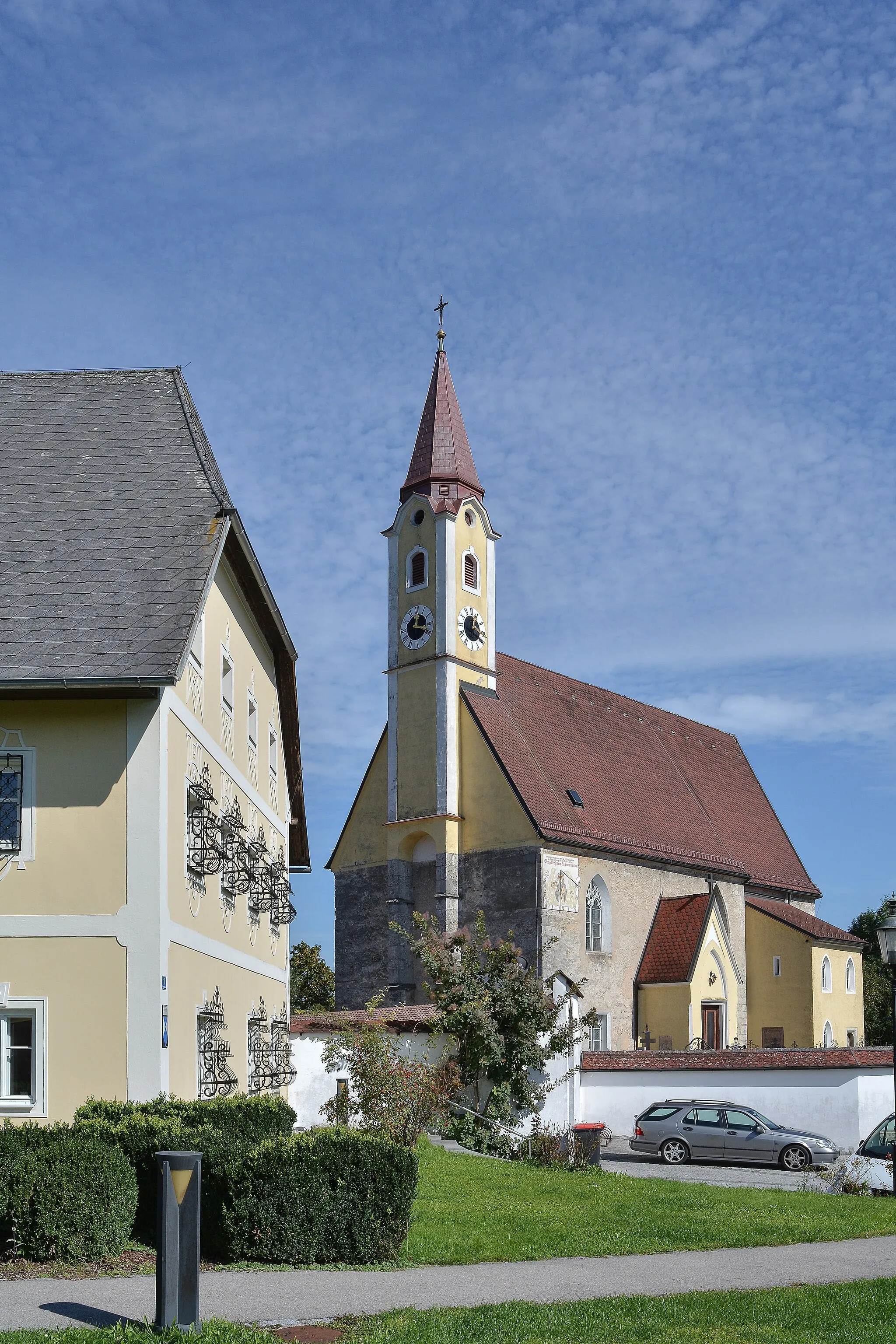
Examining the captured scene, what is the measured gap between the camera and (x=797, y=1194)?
1906cm

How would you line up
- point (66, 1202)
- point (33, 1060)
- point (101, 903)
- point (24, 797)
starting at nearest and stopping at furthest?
point (66, 1202) < point (33, 1060) < point (101, 903) < point (24, 797)

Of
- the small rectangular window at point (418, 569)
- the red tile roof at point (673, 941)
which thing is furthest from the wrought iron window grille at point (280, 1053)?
the small rectangular window at point (418, 569)

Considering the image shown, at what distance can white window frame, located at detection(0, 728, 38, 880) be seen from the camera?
610 inches

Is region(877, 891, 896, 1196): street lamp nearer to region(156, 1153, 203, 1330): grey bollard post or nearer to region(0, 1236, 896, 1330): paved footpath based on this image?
region(0, 1236, 896, 1330): paved footpath

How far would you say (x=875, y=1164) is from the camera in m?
21.4

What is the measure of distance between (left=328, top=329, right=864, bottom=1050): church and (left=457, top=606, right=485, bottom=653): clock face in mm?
69

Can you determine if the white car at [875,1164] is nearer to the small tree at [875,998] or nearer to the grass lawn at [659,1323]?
the grass lawn at [659,1323]

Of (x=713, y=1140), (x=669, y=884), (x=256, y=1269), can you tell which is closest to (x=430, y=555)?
(x=669, y=884)

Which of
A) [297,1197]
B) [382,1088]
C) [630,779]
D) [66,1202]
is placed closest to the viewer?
[66,1202]

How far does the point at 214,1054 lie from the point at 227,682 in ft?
17.5

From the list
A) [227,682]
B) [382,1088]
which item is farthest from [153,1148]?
[227,682]

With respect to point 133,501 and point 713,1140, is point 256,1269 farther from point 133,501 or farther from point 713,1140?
point 713,1140

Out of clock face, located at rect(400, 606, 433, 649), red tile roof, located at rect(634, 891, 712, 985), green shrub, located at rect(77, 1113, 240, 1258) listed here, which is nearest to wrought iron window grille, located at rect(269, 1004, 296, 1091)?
green shrub, located at rect(77, 1113, 240, 1258)

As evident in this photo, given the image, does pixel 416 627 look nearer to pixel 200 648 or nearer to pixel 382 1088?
pixel 382 1088
